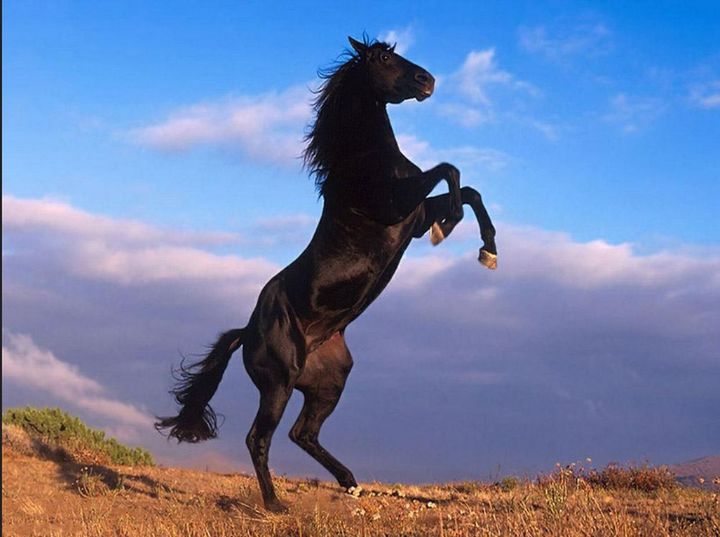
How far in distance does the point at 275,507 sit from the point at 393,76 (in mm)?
4490

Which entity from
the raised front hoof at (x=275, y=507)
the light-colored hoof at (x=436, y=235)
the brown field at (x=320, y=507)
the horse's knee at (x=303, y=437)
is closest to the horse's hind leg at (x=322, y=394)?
the horse's knee at (x=303, y=437)

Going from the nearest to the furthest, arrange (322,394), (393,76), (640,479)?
(393,76) → (322,394) → (640,479)

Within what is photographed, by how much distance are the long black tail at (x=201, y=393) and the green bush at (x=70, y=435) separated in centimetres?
722

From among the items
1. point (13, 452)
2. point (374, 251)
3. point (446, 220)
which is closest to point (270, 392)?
point (374, 251)

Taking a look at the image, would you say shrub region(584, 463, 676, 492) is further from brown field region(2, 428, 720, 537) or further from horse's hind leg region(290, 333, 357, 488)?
horse's hind leg region(290, 333, 357, 488)

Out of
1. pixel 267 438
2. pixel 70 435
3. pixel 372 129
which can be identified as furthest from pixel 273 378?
pixel 70 435

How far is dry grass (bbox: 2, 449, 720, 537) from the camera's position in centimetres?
630

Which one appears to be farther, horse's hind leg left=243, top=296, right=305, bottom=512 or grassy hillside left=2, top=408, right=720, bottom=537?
horse's hind leg left=243, top=296, right=305, bottom=512

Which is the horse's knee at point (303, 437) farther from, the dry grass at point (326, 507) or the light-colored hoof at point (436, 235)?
the light-colored hoof at point (436, 235)

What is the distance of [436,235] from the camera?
8.17 m

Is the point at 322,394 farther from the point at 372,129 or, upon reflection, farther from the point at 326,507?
the point at 372,129

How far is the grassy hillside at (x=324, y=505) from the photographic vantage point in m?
6.37

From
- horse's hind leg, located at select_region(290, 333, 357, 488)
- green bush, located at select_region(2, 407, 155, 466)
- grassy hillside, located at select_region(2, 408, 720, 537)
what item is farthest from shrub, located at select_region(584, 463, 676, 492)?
green bush, located at select_region(2, 407, 155, 466)

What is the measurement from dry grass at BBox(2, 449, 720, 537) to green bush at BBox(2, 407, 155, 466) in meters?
1.63
